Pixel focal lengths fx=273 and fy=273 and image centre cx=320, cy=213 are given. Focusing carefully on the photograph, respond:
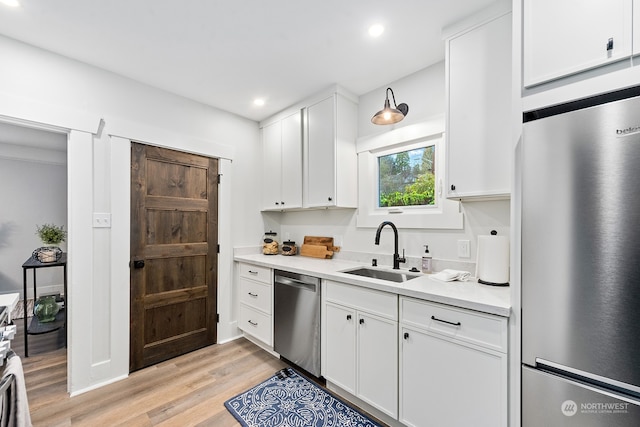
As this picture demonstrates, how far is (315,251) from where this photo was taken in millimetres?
2982

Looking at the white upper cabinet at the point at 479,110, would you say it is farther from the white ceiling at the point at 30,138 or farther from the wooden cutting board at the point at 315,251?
the white ceiling at the point at 30,138

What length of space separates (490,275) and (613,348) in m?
0.73

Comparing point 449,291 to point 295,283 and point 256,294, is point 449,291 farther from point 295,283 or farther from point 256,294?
A: point 256,294

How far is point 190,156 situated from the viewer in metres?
2.82

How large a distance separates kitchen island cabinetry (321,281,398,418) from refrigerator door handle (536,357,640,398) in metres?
0.72

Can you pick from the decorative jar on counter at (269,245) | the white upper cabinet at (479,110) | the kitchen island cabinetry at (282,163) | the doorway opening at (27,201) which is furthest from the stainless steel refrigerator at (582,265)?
the doorway opening at (27,201)

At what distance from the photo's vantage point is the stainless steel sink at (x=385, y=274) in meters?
2.20

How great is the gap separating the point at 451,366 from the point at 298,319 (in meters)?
1.25

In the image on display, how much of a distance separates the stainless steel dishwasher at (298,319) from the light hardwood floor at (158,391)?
279mm

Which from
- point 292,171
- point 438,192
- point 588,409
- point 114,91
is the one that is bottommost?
point 588,409

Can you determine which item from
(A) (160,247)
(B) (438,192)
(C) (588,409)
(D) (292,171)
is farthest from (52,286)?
(C) (588,409)

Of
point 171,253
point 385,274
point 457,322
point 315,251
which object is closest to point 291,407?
point 385,274

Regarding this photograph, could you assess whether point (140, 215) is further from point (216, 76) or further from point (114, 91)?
point (216, 76)

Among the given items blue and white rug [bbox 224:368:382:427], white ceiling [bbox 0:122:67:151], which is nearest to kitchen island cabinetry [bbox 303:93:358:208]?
blue and white rug [bbox 224:368:382:427]
